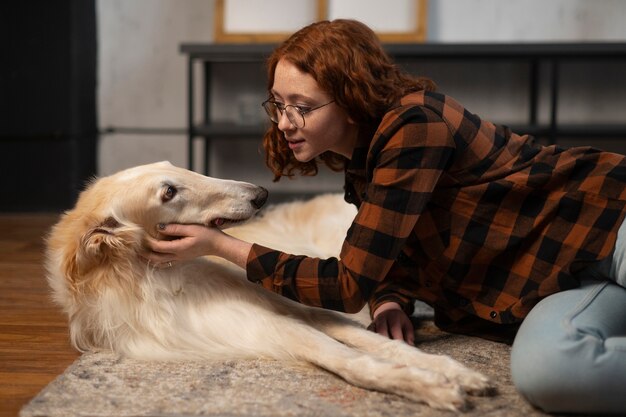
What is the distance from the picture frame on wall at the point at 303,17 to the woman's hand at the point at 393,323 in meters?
2.71

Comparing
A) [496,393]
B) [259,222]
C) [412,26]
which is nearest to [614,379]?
[496,393]

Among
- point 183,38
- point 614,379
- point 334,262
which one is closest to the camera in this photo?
point 614,379

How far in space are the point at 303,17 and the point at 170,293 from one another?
Result: 300cm

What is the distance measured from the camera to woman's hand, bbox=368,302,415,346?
2.09 meters

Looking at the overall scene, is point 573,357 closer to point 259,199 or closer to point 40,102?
point 259,199

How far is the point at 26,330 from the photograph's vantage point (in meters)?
2.35

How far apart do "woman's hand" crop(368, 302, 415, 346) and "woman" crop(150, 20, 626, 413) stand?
174 mm

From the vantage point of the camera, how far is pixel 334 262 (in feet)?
6.05

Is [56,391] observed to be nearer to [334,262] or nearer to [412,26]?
[334,262]

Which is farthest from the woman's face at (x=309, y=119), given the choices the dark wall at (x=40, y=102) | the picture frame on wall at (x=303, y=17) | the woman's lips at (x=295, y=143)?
the dark wall at (x=40, y=102)

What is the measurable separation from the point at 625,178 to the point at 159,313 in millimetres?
1146

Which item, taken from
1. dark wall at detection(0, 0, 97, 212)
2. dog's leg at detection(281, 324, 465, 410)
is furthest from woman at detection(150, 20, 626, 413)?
dark wall at detection(0, 0, 97, 212)

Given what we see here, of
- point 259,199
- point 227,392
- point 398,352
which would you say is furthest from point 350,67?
point 227,392

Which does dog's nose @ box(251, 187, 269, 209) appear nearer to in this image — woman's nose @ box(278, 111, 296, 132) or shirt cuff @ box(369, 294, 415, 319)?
woman's nose @ box(278, 111, 296, 132)
